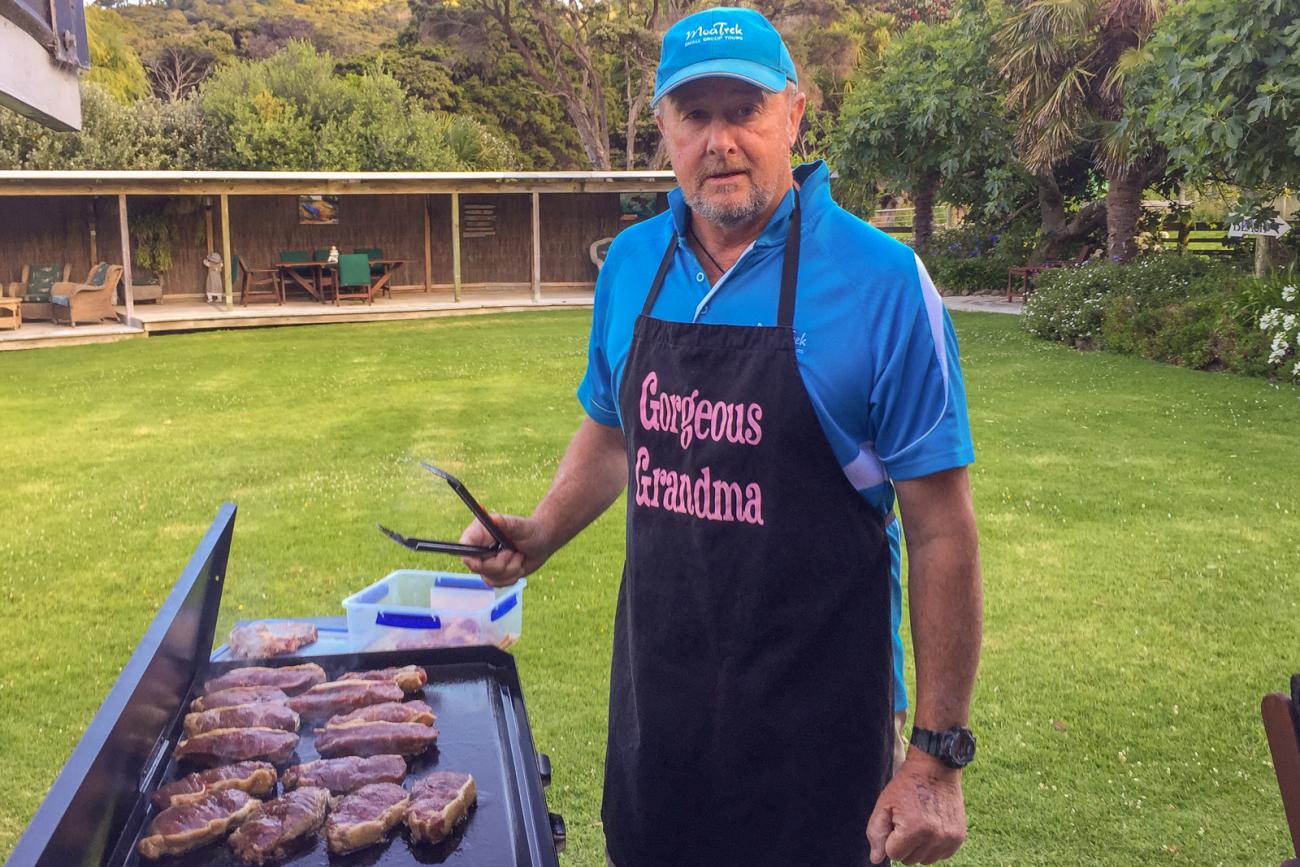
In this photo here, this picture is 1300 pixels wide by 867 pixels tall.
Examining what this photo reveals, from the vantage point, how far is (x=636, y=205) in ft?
95.9

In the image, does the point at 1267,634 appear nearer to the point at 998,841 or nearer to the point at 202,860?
the point at 998,841

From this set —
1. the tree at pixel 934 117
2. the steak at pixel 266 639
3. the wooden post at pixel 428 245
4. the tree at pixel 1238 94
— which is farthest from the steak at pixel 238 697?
the wooden post at pixel 428 245

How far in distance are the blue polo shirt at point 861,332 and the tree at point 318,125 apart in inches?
1278

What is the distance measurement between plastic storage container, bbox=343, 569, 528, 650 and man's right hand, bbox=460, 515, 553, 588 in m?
0.77

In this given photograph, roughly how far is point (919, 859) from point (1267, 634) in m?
4.58

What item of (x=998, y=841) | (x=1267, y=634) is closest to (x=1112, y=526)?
(x=1267, y=634)

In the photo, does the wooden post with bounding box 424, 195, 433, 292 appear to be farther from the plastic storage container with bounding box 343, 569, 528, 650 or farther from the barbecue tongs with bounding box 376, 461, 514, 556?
the barbecue tongs with bounding box 376, 461, 514, 556

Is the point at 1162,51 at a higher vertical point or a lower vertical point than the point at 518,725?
higher

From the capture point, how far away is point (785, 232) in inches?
80.0

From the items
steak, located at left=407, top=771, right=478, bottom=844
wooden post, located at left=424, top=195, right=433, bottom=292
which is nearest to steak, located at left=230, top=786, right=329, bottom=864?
steak, located at left=407, top=771, right=478, bottom=844

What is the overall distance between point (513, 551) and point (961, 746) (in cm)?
101

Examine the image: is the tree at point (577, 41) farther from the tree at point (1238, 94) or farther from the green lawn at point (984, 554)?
the tree at point (1238, 94)

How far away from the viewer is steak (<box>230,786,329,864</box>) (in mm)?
1961

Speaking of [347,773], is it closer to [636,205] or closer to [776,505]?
[776,505]
